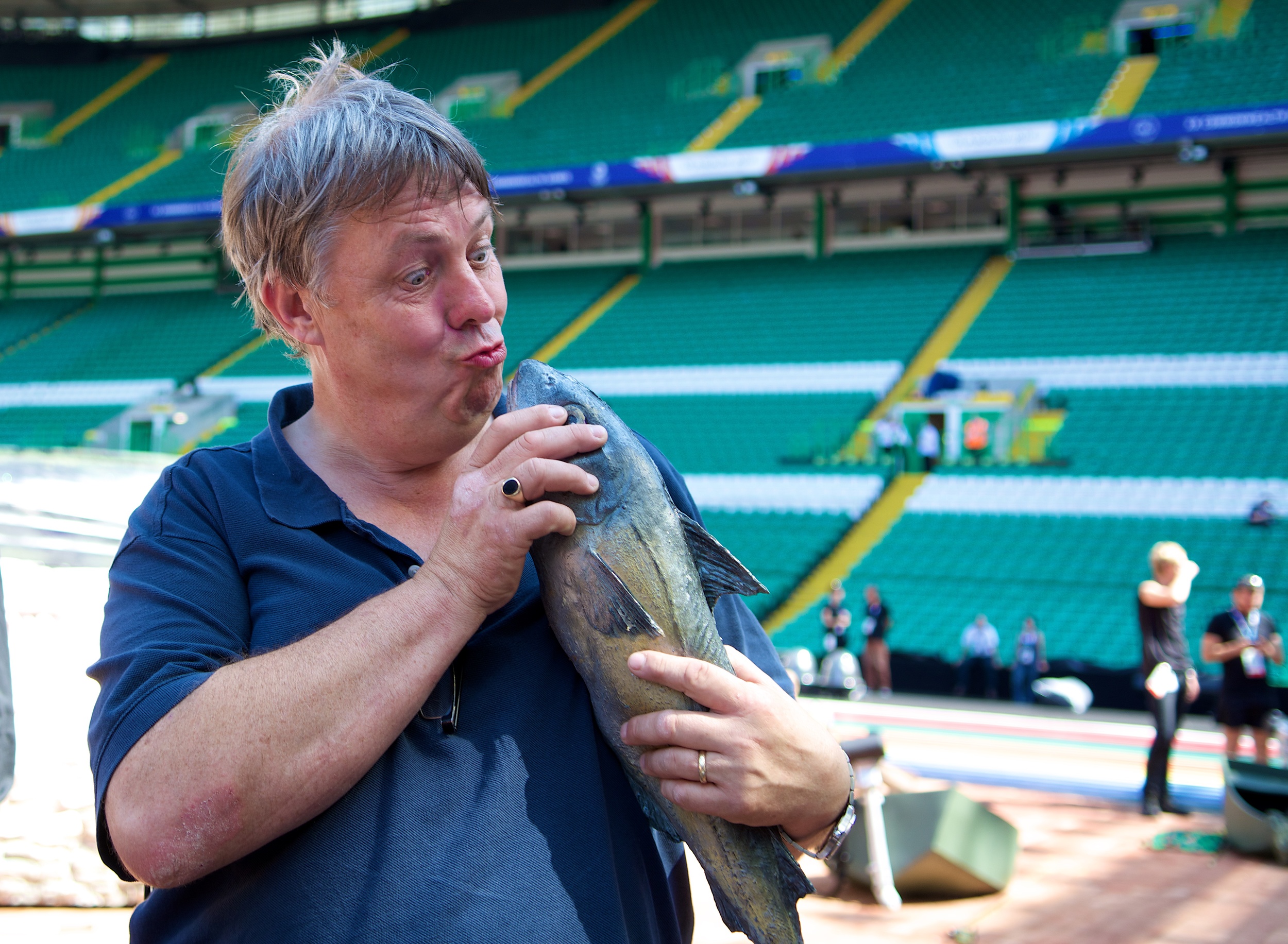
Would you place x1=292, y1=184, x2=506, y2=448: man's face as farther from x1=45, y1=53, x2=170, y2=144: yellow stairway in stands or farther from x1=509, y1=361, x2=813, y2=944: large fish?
x1=45, y1=53, x2=170, y2=144: yellow stairway in stands

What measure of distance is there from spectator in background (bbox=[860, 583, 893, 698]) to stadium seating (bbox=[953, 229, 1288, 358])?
6.53 metres

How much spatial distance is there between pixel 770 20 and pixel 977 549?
15.1 metres

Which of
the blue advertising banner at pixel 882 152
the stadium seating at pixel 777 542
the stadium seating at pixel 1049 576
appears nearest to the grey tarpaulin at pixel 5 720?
the stadium seating at pixel 1049 576

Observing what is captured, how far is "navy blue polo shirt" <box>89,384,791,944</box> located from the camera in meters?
1.05

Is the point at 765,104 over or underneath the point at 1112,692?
over

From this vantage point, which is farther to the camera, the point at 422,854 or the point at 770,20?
the point at 770,20

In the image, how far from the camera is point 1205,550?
502 inches

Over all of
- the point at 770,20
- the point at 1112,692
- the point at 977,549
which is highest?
the point at 770,20

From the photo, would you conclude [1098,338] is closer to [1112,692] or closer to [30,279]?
[1112,692]

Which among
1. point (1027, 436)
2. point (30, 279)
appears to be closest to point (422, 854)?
point (1027, 436)

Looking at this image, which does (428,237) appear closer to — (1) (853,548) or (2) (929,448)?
(1) (853,548)

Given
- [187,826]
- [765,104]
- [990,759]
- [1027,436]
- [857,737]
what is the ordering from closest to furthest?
[187,826], [857,737], [990,759], [1027,436], [765,104]

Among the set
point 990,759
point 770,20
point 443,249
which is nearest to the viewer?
point 443,249

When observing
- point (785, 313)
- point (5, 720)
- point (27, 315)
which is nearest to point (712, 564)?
point (5, 720)
